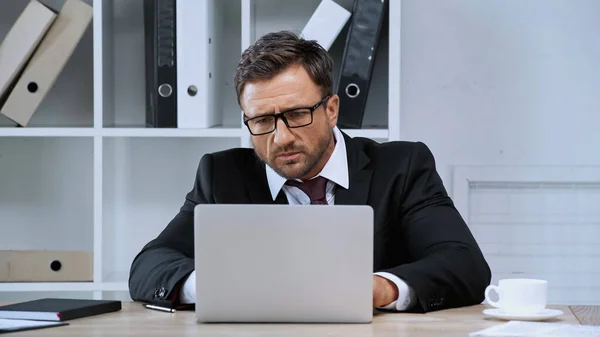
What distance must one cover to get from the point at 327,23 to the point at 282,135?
74 cm

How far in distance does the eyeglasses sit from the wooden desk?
50 centimetres

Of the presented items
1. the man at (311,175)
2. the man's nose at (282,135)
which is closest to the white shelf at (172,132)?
the man at (311,175)

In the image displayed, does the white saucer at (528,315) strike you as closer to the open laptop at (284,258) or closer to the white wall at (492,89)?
the open laptop at (284,258)

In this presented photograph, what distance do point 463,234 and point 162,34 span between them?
1.12 meters

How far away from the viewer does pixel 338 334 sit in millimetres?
1312

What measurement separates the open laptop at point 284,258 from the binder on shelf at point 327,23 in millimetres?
Result: 1267

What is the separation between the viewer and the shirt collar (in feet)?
6.64

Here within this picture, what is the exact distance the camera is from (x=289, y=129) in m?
1.93

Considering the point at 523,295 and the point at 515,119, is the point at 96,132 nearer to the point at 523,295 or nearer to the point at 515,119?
the point at 515,119

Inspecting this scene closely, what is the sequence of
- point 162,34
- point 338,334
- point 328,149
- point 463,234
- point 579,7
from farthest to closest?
point 579,7 < point 162,34 < point 328,149 < point 463,234 < point 338,334

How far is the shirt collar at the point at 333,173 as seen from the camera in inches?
79.7

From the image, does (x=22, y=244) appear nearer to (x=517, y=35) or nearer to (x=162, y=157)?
(x=162, y=157)

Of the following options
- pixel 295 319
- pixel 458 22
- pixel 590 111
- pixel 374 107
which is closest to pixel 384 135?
pixel 374 107

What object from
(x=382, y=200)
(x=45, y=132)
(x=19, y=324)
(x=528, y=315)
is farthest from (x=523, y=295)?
(x=45, y=132)
